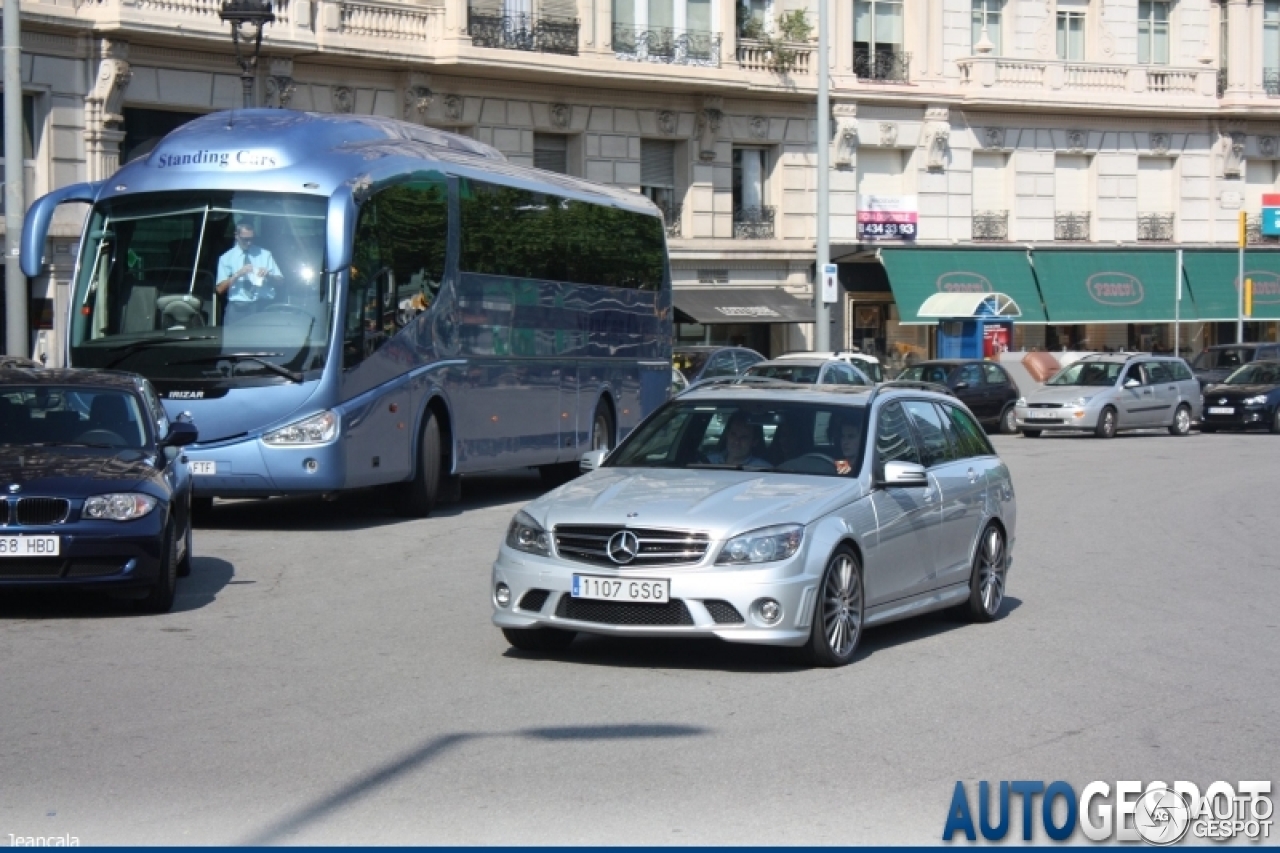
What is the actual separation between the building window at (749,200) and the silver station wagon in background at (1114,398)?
9.56 meters

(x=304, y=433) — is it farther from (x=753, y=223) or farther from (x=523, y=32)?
(x=753, y=223)

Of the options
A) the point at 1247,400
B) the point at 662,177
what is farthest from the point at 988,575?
the point at 662,177

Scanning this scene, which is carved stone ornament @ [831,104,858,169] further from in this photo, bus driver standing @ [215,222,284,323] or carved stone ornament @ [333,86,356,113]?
bus driver standing @ [215,222,284,323]

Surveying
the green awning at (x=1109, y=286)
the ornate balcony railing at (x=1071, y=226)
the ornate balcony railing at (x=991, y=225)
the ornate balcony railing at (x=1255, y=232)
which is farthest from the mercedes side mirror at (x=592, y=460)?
the ornate balcony railing at (x=1255, y=232)

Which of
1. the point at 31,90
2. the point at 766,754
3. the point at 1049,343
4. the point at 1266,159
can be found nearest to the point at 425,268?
the point at 766,754

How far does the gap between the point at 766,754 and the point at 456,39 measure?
3112 cm

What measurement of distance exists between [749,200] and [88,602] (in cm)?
3347

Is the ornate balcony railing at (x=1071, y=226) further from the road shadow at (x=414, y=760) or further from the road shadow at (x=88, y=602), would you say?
the road shadow at (x=414, y=760)

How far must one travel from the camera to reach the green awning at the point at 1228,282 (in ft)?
168

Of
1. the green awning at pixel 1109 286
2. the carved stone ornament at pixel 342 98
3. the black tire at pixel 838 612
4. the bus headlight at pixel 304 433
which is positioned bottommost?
the black tire at pixel 838 612

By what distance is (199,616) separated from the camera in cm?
1173

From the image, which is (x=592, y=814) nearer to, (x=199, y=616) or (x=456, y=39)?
(x=199, y=616)

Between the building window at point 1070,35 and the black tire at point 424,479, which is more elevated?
the building window at point 1070,35

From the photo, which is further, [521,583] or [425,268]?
[425,268]
